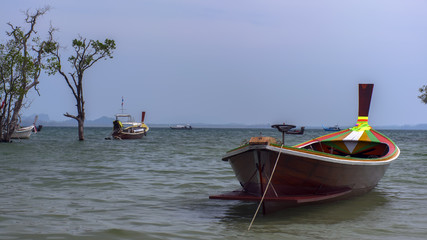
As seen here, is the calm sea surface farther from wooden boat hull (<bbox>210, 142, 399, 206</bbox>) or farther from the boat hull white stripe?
the boat hull white stripe

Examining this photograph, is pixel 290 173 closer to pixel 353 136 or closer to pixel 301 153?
pixel 301 153

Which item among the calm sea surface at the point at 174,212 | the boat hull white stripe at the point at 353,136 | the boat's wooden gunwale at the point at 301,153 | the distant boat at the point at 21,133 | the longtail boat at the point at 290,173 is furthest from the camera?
the distant boat at the point at 21,133

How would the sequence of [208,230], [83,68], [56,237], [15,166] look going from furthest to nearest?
[83,68] < [15,166] < [208,230] < [56,237]

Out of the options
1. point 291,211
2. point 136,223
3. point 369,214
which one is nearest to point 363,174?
point 369,214

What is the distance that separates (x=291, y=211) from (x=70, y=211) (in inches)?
190

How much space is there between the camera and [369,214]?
10289 millimetres

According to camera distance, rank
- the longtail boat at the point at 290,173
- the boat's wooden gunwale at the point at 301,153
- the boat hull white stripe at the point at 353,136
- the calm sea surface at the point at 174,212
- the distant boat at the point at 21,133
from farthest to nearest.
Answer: the distant boat at the point at 21,133, the boat hull white stripe at the point at 353,136, the longtail boat at the point at 290,173, the boat's wooden gunwale at the point at 301,153, the calm sea surface at the point at 174,212

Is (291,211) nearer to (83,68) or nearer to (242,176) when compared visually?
(242,176)

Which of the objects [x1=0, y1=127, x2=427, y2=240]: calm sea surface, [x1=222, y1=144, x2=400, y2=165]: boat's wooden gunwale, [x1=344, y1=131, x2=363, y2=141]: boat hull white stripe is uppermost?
[x1=344, y1=131, x2=363, y2=141]: boat hull white stripe

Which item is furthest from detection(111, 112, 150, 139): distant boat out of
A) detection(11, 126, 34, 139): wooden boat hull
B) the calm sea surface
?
the calm sea surface

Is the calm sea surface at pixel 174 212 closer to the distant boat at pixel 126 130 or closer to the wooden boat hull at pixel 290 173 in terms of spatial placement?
the wooden boat hull at pixel 290 173

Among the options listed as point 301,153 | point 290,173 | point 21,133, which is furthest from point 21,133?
point 301,153

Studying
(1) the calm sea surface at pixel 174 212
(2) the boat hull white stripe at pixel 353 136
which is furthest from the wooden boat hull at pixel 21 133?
(2) the boat hull white stripe at pixel 353 136

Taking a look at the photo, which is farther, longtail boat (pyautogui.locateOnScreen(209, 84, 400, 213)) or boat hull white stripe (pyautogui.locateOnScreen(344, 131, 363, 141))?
boat hull white stripe (pyautogui.locateOnScreen(344, 131, 363, 141))
